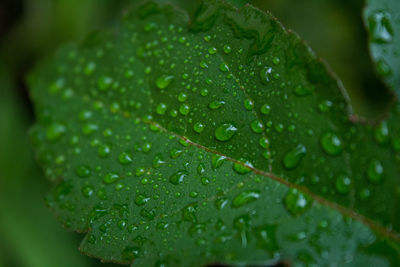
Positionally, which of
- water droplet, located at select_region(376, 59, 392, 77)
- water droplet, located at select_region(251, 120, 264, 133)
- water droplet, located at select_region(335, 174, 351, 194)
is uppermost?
water droplet, located at select_region(376, 59, 392, 77)

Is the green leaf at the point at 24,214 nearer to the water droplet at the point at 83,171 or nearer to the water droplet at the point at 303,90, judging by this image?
the water droplet at the point at 83,171

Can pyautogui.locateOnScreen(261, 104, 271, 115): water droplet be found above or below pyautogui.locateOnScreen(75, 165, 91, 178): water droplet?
above

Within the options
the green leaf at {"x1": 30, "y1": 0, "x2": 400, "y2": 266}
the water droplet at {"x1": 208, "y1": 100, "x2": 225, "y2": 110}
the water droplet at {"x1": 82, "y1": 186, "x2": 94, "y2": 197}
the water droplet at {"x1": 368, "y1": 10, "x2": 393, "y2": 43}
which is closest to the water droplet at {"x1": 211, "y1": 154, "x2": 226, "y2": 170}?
the green leaf at {"x1": 30, "y1": 0, "x2": 400, "y2": 266}

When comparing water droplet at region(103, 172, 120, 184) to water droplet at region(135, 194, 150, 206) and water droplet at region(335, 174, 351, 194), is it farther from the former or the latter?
water droplet at region(335, 174, 351, 194)

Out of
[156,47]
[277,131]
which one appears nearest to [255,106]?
[277,131]

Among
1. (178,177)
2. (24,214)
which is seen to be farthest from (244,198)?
(24,214)

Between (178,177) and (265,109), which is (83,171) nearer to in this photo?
(178,177)
